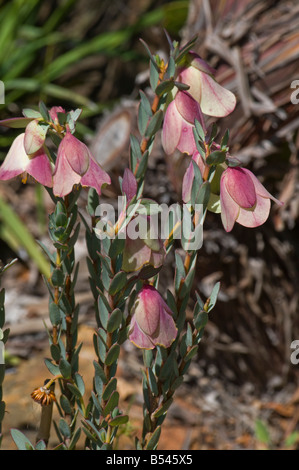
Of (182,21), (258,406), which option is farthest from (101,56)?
(258,406)

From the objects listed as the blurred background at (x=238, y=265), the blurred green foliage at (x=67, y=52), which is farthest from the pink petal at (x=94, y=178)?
the blurred green foliage at (x=67, y=52)

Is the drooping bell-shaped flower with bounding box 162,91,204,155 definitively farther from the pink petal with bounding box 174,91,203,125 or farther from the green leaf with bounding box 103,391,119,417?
the green leaf with bounding box 103,391,119,417

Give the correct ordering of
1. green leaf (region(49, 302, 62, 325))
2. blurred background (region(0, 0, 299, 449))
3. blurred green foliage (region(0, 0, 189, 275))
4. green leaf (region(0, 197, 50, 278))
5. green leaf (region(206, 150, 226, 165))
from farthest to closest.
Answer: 1. blurred green foliage (region(0, 0, 189, 275))
2. green leaf (region(0, 197, 50, 278))
3. blurred background (region(0, 0, 299, 449))
4. green leaf (region(49, 302, 62, 325))
5. green leaf (region(206, 150, 226, 165))

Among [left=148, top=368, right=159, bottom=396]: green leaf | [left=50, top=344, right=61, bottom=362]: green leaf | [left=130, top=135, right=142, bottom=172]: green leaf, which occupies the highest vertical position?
[left=130, top=135, right=142, bottom=172]: green leaf

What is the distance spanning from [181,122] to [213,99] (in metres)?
0.04

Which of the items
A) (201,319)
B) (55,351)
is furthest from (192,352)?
(55,351)

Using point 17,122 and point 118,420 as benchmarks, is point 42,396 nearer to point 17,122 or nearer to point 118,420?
point 118,420

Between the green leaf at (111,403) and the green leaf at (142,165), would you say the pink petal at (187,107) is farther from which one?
the green leaf at (111,403)

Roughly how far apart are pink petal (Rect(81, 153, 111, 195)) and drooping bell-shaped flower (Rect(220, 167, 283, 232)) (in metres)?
0.11

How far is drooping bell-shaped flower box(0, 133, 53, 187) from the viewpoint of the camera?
513 millimetres

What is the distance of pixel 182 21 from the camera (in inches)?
65.5

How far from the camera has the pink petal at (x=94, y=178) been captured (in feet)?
1.69

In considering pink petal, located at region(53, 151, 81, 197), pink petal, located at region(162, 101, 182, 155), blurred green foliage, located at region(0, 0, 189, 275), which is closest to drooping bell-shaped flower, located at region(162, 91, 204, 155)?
pink petal, located at region(162, 101, 182, 155)

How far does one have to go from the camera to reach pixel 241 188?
0.51m
